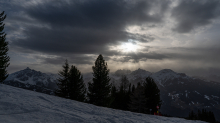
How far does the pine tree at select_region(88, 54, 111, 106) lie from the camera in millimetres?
27891

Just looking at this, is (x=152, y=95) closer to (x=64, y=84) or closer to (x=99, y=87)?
(x=99, y=87)

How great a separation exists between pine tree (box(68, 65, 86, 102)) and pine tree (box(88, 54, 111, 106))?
2.47 meters

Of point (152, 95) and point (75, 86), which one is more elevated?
point (75, 86)

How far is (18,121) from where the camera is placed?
3.88 metres

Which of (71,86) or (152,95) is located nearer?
(71,86)

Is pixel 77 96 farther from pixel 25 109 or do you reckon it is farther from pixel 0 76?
pixel 25 109

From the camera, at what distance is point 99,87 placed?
28531mm

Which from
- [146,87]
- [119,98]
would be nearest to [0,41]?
[146,87]

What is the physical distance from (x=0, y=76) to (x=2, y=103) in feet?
56.1

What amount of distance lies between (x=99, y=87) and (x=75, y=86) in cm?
598

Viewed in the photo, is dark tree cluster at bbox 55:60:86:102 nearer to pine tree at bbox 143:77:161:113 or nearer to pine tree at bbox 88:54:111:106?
pine tree at bbox 88:54:111:106

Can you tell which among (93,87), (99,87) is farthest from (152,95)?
(93,87)

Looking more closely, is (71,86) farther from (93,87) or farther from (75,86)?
(93,87)

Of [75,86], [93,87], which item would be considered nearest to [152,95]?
[93,87]
